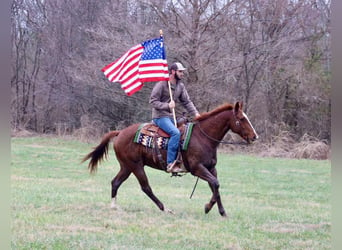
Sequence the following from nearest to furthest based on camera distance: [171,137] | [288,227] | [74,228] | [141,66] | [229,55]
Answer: [74,228]
[288,227]
[171,137]
[141,66]
[229,55]

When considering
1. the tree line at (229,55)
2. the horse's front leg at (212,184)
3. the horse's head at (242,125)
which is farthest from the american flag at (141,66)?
the tree line at (229,55)

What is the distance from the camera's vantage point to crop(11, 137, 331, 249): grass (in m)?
5.66

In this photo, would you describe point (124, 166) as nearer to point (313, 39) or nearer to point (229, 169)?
point (229, 169)

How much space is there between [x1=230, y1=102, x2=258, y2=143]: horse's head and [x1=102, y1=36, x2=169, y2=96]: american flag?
1306 mm

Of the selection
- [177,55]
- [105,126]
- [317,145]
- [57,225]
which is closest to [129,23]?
[177,55]

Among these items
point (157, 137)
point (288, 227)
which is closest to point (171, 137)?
point (157, 137)

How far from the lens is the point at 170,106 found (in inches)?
300

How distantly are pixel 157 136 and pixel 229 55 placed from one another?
626 inches

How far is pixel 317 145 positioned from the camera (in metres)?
20.1

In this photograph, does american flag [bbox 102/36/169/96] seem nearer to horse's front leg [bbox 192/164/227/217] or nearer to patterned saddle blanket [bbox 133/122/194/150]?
patterned saddle blanket [bbox 133/122/194/150]

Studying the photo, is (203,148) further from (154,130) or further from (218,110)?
(154,130)

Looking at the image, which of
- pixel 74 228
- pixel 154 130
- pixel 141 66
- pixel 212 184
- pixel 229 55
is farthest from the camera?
pixel 229 55

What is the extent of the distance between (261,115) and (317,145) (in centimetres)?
374

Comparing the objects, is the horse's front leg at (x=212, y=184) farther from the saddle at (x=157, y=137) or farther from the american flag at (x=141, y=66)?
the american flag at (x=141, y=66)
